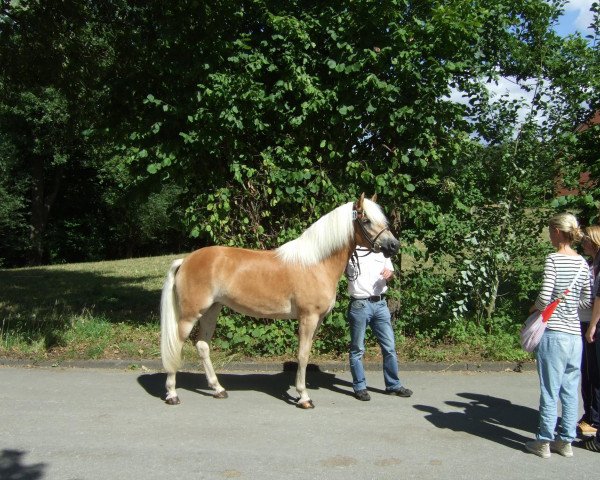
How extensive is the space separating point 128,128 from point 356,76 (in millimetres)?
3545

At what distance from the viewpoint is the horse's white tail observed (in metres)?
5.79

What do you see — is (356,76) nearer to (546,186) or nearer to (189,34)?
(189,34)

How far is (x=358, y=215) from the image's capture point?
550 centimetres

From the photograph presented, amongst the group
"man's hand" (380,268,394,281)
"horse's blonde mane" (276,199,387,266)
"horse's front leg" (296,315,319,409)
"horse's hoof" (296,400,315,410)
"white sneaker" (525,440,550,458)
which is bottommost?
"horse's hoof" (296,400,315,410)

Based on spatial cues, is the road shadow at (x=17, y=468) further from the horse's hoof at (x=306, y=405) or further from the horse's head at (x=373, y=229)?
the horse's head at (x=373, y=229)

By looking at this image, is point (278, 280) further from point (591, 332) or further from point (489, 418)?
point (591, 332)

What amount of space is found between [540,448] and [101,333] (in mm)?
6084

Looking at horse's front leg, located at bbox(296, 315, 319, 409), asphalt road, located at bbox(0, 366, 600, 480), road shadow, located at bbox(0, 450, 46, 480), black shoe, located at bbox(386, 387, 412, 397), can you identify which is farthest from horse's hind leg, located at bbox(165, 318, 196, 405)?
black shoe, located at bbox(386, 387, 412, 397)

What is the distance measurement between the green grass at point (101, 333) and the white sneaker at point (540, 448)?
2.69m

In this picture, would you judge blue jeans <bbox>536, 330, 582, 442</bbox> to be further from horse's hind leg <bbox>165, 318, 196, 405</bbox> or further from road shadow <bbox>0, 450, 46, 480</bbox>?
road shadow <bbox>0, 450, 46, 480</bbox>

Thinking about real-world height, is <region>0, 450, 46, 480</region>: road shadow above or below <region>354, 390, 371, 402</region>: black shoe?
below

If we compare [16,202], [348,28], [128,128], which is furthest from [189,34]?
[16,202]

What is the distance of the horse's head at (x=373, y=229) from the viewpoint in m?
5.34

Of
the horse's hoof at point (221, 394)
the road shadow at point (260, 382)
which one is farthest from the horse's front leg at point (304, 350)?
the horse's hoof at point (221, 394)
